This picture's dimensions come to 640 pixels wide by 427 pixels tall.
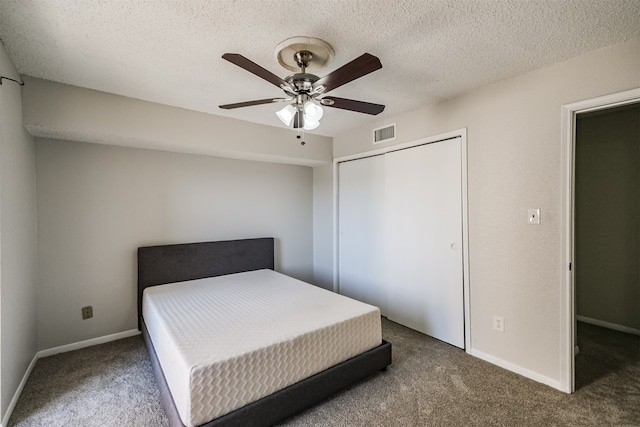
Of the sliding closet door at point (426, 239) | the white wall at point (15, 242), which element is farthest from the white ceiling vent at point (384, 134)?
the white wall at point (15, 242)

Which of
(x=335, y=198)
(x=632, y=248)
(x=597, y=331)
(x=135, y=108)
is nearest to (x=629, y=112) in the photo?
(x=632, y=248)

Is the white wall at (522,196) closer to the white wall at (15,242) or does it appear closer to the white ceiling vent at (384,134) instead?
the white ceiling vent at (384,134)

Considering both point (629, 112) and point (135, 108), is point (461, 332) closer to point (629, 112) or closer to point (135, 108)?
point (629, 112)

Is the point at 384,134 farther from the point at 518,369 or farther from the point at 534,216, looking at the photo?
the point at 518,369

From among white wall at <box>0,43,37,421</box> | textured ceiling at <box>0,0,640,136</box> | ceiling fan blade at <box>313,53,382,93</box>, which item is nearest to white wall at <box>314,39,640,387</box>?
textured ceiling at <box>0,0,640,136</box>

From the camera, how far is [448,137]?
108 inches

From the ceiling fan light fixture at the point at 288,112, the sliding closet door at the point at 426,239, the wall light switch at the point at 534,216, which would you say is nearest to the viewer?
the ceiling fan light fixture at the point at 288,112

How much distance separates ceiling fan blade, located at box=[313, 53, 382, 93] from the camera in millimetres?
1390

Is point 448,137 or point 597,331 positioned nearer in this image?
point 448,137

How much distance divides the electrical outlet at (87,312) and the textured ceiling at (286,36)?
2052 mm

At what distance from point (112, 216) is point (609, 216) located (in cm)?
533

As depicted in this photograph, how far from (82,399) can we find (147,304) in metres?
0.76

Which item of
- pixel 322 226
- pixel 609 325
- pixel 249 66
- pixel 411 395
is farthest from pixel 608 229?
pixel 249 66

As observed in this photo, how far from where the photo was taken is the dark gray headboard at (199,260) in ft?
9.98
